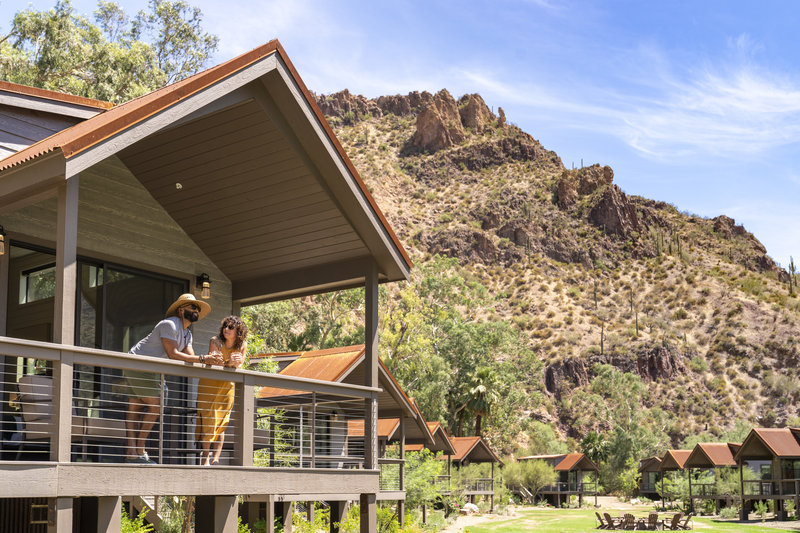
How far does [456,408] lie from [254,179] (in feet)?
187

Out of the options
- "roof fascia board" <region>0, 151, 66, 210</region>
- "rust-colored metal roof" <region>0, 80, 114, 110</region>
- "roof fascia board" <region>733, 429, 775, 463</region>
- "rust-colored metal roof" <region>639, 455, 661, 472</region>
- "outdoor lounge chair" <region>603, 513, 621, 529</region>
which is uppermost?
"rust-colored metal roof" <region>0, 80, 114, 110</region>

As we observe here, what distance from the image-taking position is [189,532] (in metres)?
13.4

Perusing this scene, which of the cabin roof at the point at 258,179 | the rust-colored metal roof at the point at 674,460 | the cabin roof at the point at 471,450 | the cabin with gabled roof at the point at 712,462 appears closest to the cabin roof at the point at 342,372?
the cabin roof at the point at 258,179

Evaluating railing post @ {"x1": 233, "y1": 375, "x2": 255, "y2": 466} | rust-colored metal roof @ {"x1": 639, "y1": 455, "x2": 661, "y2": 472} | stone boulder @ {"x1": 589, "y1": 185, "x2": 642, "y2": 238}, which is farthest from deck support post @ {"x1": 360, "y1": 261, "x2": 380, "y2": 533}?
stone boulder @ {"x1": 589, "y1": 185, "x2": 642, "y2": 238}

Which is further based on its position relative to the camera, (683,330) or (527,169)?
(527,169)

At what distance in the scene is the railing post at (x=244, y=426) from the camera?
9070mm

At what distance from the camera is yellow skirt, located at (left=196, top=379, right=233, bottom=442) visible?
9.07 meters

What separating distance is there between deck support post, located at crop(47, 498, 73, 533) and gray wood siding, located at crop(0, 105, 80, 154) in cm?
526

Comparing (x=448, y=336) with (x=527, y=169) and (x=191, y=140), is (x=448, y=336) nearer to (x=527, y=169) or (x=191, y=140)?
(x=191, y=140)

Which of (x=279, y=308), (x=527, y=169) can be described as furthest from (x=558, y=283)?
(x=279, y=308)

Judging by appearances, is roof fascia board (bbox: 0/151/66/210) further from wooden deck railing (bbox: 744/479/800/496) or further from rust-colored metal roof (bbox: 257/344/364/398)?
wooden deck railing (bbox: 744/479/800/496)

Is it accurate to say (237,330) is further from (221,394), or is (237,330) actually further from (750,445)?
(750,445)

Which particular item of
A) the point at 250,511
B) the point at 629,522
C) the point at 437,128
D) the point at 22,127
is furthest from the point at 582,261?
the point at 22,127

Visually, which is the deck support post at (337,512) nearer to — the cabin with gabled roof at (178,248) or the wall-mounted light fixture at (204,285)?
the cabin with gabled roof at (178,248)
